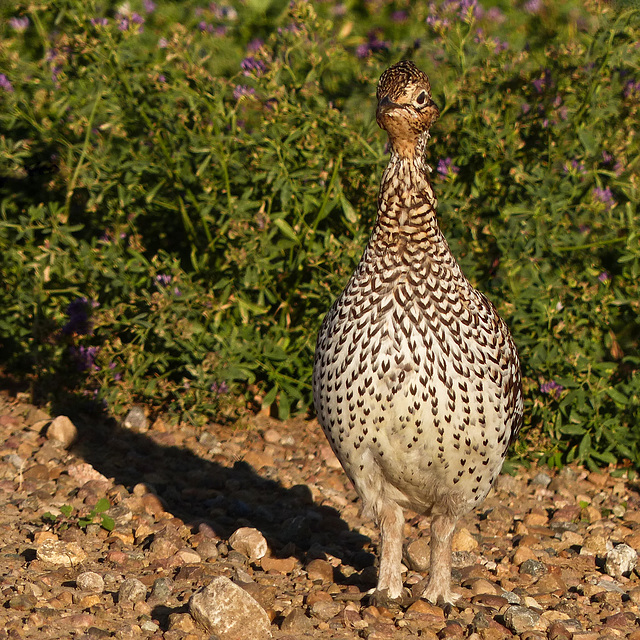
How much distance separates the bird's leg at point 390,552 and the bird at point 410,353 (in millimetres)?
122

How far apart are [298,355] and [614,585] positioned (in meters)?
2.27

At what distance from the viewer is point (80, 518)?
16.4ft

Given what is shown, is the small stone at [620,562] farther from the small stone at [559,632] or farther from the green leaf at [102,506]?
the green leaf at [102,506]

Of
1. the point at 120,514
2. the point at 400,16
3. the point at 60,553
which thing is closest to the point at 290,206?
the point at 120,514

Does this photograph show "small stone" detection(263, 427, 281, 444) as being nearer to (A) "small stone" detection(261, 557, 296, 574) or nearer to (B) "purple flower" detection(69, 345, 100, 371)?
(B) "purple flower" detection(69, 345, 100, 371)

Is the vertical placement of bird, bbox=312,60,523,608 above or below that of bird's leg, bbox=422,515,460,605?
above

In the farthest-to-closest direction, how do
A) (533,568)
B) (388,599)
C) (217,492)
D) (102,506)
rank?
(217,492) < (102,506) < (533,568) < (388,599)

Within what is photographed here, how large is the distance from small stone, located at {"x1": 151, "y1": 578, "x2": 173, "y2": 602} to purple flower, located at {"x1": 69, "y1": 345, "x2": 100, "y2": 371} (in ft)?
7.10

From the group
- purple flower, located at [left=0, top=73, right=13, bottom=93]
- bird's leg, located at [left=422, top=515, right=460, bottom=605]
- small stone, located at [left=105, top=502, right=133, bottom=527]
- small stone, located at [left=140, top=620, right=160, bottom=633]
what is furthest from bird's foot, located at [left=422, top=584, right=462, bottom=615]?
purple flower, located at [left=0, top=73, right=13, bottom=93]

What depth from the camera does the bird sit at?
156 inches

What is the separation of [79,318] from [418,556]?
251 cm

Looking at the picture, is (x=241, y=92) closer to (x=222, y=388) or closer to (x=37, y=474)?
(x=222, y=388)

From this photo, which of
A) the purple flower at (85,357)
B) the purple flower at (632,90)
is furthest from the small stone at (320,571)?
the purple flower at (632,90)

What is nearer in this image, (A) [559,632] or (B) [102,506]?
(A) [559,632]
